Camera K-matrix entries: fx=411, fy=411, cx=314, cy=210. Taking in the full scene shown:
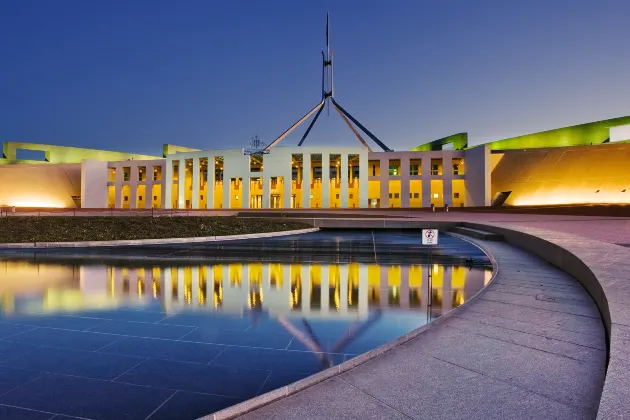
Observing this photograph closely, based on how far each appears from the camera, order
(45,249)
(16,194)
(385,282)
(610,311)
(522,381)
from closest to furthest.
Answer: (522,381)
(610,311)
(385,282)
(45,249)
(16,194)

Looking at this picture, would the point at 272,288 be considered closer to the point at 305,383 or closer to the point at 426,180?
the point at 305,383

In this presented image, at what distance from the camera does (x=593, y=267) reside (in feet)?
21.4

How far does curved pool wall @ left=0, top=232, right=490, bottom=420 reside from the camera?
3648 millimetres

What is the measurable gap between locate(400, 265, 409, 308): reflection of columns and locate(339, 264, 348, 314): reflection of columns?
92 cm

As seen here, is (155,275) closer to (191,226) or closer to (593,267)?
(593,267)

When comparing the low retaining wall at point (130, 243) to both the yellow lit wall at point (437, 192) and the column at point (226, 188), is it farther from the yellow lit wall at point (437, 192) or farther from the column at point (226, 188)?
the yellow lit wall at point (437, 192)

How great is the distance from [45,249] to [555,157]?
40.6m

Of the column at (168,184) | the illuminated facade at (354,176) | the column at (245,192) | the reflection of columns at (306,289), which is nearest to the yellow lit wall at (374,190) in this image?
the illuminated facade at (354,176)

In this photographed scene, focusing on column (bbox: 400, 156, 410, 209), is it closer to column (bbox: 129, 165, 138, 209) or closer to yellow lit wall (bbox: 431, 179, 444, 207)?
yellow lit wall (bbox: 431, 179, 444, 207)

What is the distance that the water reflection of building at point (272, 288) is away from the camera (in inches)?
259

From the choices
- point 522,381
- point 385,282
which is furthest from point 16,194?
point 522,381

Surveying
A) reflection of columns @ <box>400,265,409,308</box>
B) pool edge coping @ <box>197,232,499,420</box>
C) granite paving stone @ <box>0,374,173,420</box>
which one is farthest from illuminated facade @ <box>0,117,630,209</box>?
granite paving stone @ <box>0,374,173,420</box>

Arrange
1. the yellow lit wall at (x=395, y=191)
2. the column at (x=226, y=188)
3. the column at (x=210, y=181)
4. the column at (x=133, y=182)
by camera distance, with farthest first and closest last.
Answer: the column at (x=133, y=182)
the yellow lit wall at (x=395, y=191)
the column at (x=210, y=181)
the column at (x=226, y=188)

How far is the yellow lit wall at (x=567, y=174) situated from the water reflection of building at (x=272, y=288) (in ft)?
114
